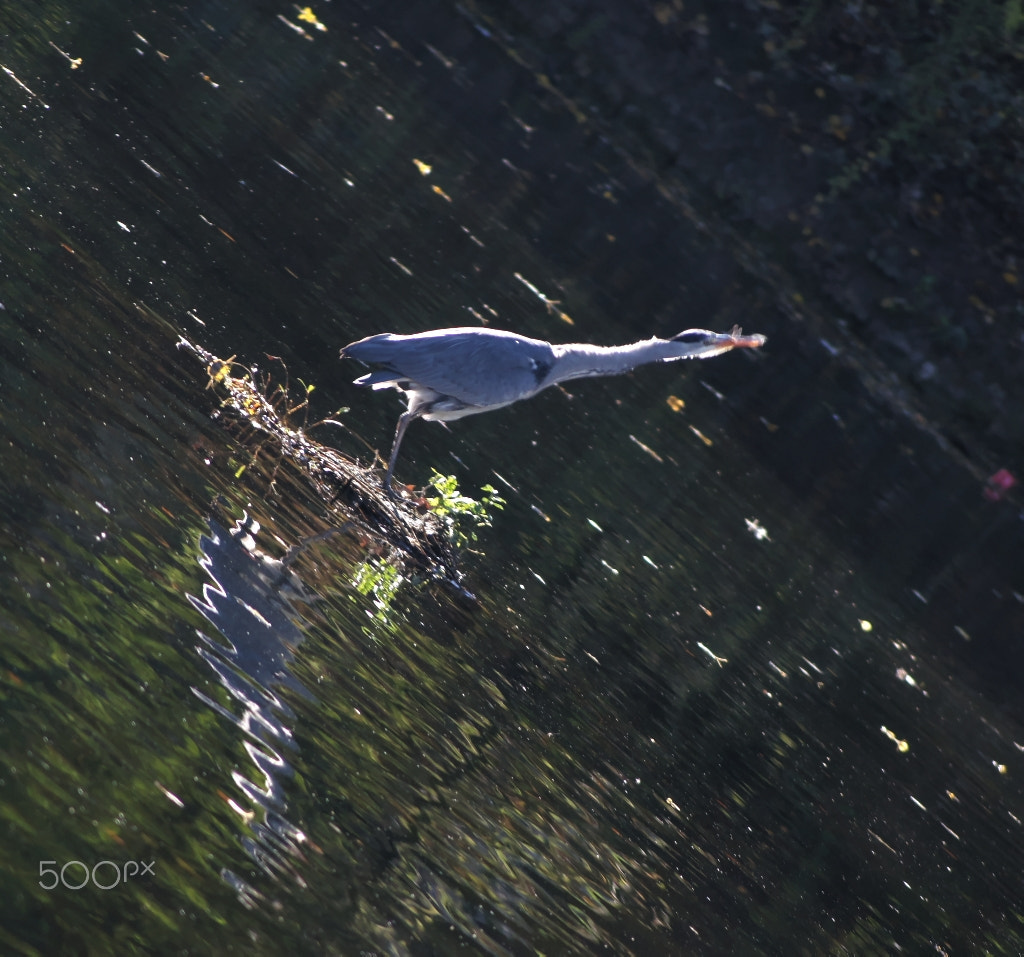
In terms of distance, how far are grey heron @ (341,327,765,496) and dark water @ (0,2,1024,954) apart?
684mm

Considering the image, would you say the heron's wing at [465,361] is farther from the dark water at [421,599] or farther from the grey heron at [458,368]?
the dark water at [421,599]

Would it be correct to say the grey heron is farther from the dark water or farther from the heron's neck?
the dark water

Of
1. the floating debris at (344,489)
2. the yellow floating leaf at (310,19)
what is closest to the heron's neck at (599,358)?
the floating debris at (344,489)

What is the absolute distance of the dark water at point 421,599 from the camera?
4.69 m

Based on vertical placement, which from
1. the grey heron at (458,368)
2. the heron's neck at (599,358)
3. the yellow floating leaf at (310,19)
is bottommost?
the grey heron at (458,368)

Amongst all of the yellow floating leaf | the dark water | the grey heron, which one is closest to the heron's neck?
the grey heron

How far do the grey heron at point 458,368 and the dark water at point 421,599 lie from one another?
2.25ft

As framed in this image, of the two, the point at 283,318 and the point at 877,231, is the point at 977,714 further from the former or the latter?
the point at 877,231

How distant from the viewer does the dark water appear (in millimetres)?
4691

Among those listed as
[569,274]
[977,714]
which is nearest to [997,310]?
[569,274]

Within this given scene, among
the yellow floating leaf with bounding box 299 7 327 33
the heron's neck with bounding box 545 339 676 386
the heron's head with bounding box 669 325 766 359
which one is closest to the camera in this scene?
the heron's neck with bounding box 545 339 676 386

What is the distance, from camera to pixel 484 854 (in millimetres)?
5320

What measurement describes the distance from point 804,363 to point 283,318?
32.3 feet

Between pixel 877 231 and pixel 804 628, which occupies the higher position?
pixel 877 231
